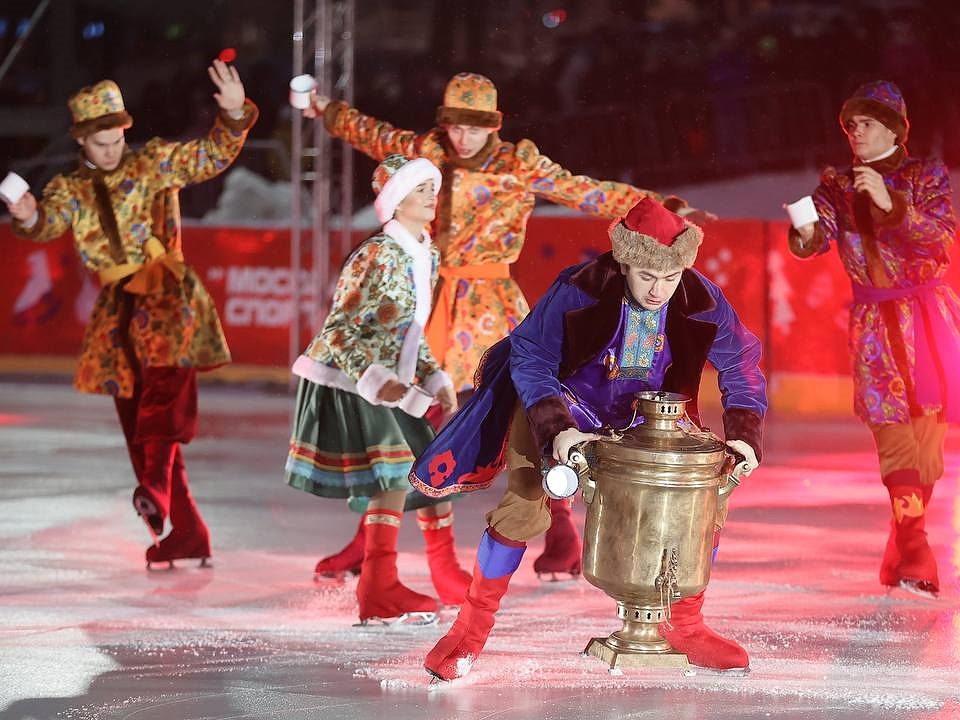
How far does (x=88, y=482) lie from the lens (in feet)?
24.4

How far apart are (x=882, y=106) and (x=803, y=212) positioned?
1.55 feet

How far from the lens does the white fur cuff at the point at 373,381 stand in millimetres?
4445

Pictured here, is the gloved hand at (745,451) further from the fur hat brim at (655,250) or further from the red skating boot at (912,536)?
the red skating boot at (912,536)

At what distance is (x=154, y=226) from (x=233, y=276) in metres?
7.16

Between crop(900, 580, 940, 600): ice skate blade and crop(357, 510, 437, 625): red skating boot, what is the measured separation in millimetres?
1564

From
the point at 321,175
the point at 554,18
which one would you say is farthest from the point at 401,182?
the point at 554,18

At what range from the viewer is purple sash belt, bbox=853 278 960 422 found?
17.2ft

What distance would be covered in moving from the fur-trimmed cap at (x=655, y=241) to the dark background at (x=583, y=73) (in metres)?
12.4

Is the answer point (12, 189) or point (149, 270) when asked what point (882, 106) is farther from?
point (12, 189)

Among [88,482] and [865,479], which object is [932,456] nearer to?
[865,479]

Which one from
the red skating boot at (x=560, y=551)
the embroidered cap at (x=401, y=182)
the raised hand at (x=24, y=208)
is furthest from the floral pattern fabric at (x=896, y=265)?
the raised hand at (x=24, y=208)

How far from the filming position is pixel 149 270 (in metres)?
5.52

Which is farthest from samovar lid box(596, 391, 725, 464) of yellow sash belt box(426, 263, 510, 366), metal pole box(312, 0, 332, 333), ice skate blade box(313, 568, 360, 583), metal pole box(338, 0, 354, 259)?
metal pole box(312, 0, 332, 333)

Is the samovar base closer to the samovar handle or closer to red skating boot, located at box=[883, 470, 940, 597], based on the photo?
the samovar handle
